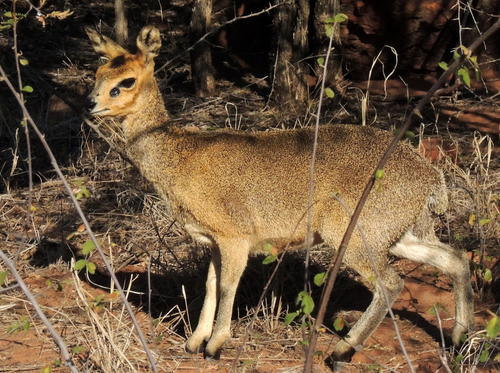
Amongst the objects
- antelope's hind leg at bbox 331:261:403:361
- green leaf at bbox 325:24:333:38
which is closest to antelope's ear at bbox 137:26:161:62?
antelope's hind leg at bbox 331:261:403:361

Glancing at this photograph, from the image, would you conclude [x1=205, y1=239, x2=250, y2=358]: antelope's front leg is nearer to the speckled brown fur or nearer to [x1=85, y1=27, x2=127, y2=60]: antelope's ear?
the speckled brown fur

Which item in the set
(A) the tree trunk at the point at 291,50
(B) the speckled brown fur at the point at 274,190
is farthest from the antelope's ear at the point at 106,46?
(A) the tree trunk at the point at 291,50

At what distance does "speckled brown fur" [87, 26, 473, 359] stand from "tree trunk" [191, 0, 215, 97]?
507cm

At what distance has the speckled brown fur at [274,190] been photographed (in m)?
5.77

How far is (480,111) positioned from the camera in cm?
1047

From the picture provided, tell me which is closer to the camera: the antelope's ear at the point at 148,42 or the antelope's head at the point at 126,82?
the antelope's head at the point at 126,82

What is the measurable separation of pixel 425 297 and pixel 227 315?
1.84 metres

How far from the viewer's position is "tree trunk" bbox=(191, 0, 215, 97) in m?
11.1

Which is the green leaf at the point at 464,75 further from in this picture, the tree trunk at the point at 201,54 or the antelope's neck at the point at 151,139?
the tree trunk at the point at 201,54

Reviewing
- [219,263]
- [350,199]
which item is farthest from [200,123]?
[350,199]

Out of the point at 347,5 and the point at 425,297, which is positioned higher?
the point at 347,5

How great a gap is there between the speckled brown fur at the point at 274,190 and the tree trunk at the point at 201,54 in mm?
5071

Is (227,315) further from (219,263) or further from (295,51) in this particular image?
(295,51)

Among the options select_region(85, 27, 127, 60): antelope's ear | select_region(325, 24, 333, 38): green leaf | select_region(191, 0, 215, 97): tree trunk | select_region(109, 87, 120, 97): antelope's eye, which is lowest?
select_region(191, 0, 215, 97): tree trunk
